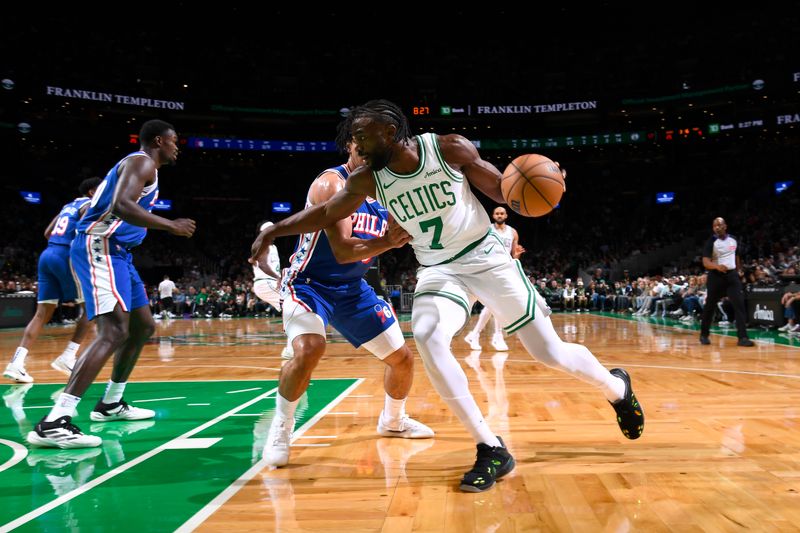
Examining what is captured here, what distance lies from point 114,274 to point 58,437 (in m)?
1.10

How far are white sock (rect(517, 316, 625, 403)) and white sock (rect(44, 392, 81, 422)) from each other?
8.92 feet

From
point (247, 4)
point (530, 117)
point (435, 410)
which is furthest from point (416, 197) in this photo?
point (530, 117)

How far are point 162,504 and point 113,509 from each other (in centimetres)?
18

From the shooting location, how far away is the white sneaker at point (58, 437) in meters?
3.50

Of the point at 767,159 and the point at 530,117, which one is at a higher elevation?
the point at 530,117

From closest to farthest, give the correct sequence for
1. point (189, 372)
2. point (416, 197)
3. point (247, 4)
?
point (416, 197) → point (189, 372) → point (247, 4)

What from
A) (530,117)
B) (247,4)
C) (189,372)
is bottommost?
(189,372)

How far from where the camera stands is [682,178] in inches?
1358

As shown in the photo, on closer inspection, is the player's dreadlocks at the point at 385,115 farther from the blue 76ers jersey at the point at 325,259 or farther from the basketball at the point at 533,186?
the blue 76ers jersey at the point at 325,259

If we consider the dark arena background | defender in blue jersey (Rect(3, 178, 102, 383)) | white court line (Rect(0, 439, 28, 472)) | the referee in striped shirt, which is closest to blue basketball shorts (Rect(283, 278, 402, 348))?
the dark arena background

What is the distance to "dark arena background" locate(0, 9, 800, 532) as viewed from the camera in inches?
150

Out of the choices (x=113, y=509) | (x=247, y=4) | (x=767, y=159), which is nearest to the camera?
(x=113, y=509)

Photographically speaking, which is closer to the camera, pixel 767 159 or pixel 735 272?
pixel 735 272

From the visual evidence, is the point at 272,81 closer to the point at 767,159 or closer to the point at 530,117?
the point at 530,117
